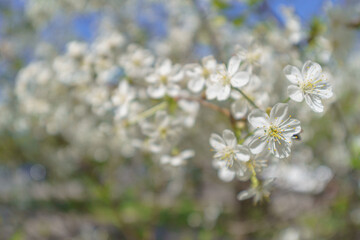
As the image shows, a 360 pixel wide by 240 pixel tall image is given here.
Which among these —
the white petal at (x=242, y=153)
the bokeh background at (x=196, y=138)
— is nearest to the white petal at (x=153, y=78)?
the white petal at (x=242, y=153)

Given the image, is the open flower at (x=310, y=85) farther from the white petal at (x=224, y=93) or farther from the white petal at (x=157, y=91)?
the white petal at (x=157, y=91)

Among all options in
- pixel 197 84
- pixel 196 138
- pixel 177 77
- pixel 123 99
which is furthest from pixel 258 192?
pixel 196 138

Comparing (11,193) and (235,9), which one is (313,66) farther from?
(11,193)

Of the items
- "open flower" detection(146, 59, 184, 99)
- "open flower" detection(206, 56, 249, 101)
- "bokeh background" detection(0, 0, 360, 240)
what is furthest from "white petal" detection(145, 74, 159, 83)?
"bokeh background" detection(0, 0, 360, 240)

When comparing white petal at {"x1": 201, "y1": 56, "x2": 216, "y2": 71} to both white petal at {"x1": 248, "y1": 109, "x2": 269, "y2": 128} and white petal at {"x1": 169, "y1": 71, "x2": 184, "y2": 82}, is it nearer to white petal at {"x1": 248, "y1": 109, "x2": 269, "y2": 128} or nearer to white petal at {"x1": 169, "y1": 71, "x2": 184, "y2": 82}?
white petal at {"x1": 169, "y1": 71, "x2": 184, "y2": 82}

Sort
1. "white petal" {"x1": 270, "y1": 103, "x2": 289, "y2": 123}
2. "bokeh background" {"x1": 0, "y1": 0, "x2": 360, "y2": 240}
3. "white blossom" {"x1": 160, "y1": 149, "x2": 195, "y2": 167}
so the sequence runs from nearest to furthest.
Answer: "white petal" {"x1": 270, "y1": 103, "x2": 289, "y2": 123} < "white blossom" {"x1": 160, "y1": 149, "x2": 195, "y2": 167} < "bokeh background" {"x1": 0, "y1": 0, "x2": 360, "y2": 240}

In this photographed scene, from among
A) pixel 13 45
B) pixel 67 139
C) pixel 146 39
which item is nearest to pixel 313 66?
pixel 67 139
